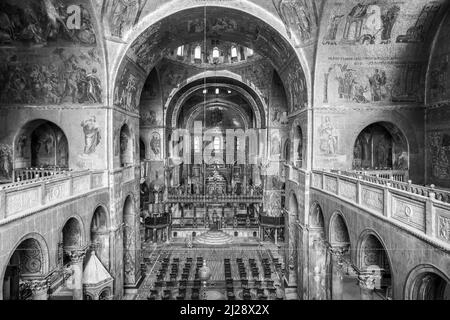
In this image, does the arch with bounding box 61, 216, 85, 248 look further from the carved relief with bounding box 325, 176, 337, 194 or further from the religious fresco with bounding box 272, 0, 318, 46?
the religious fresco with bounding box 272, 0, 318, 46

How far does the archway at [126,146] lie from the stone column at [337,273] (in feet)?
37.6

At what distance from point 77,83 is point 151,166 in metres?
14.7

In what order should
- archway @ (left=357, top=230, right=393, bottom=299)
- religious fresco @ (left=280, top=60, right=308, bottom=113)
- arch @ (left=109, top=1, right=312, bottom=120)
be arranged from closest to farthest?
archway @ (left=357, top=230, right=393, bottom=299) → arch @ (left=109, top=1, right=312, bottom=120) → religious fresco @ (left=280, top=60, right=308, bottom=113)

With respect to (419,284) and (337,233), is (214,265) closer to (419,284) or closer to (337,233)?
(337,233)

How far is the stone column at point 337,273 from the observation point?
13641 mm

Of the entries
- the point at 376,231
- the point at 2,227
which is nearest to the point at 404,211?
the point at 376,231

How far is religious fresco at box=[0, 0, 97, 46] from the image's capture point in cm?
1327

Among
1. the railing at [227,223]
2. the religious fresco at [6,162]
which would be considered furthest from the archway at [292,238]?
the religious fresco at [6,162]

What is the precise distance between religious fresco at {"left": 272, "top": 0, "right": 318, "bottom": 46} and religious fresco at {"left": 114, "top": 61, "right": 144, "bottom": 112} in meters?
7.54

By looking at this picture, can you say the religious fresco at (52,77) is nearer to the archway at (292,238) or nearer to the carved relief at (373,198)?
the archway at (292,238)

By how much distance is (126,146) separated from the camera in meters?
19.3

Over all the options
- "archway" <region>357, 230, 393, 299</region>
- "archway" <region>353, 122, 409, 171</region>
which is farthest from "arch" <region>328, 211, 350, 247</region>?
"archway" <region>353, 122, 409, 171</region>

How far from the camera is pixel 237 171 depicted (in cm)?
4388

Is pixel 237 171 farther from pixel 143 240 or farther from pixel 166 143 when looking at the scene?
pixel 143 240
